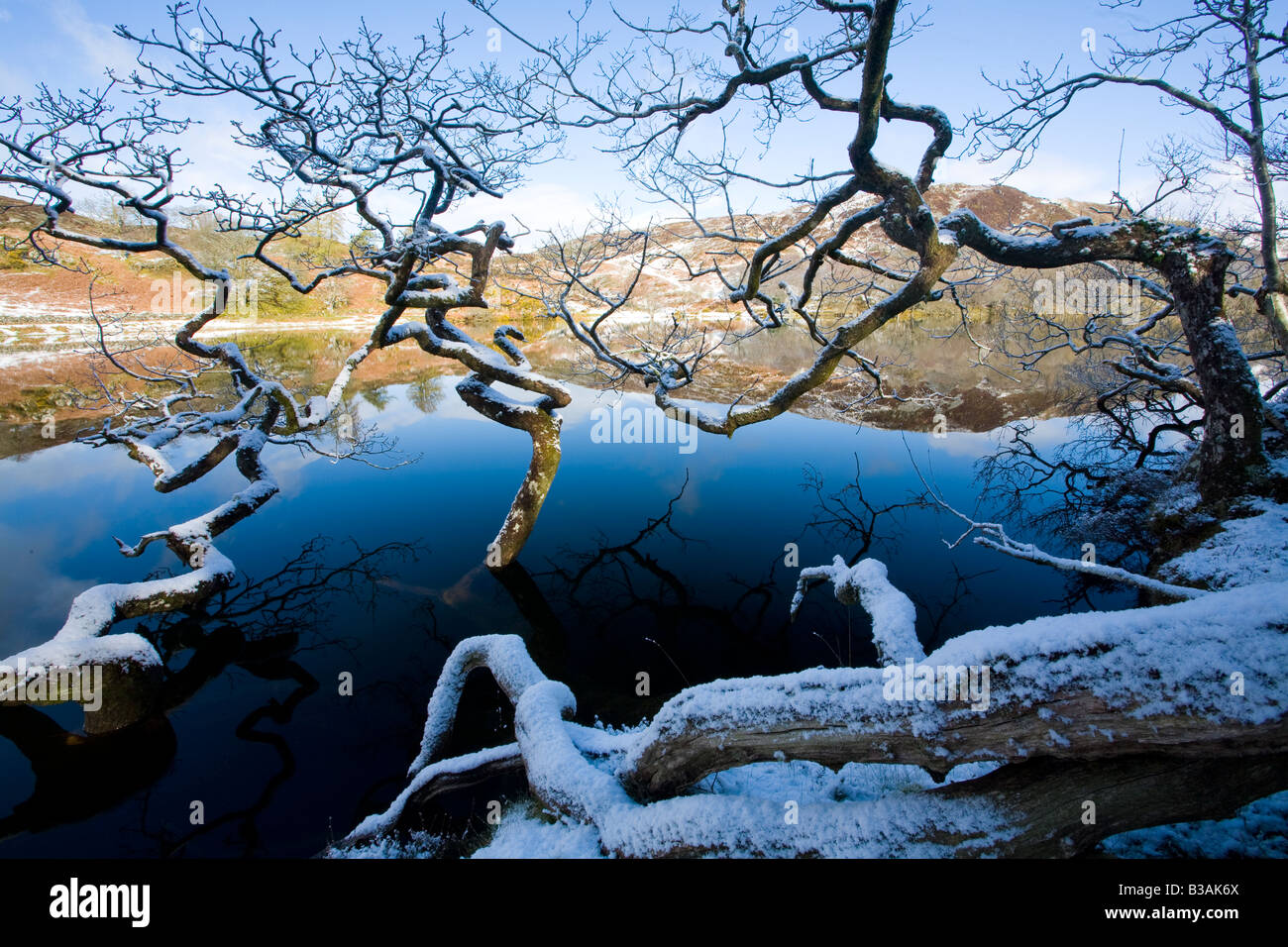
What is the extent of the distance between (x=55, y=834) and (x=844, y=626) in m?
7.68

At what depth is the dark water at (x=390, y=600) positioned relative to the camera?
4.20m

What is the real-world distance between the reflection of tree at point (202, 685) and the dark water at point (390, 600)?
0.02 meters

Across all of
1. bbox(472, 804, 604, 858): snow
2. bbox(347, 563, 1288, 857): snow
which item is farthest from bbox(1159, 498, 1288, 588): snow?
bbox(472, 804, 604, 858): snow

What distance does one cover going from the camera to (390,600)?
6844mm

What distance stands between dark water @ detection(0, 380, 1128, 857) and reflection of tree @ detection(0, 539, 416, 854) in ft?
0.08

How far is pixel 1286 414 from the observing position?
6.55 metres

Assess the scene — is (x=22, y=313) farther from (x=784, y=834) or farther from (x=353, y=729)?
(x=784, y=834)

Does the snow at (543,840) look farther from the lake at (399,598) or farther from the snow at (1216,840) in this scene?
the snow at (1216,840)

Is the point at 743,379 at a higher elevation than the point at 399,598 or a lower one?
higher

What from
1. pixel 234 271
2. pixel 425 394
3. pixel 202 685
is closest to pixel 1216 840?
pixel 202 685

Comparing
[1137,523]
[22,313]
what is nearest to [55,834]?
[1137,523]

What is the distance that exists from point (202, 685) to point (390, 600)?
6.80 ft

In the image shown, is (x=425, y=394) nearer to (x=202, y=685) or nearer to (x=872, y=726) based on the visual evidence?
(x=202, y=685)

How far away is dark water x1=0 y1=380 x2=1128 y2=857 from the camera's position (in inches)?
165
